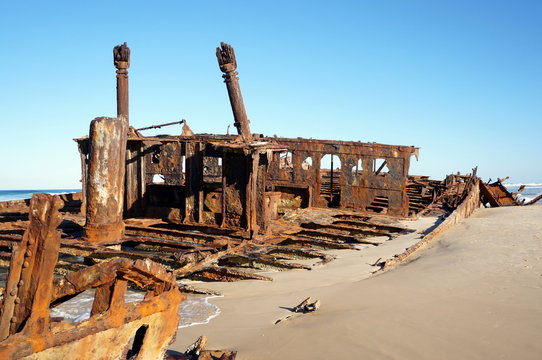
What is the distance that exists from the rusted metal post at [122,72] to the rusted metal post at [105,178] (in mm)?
7857

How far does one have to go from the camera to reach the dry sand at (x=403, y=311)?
4.09m

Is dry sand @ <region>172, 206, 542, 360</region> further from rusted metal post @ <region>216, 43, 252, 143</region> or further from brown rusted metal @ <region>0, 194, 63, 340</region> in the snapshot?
rusted metal post @ <region>216, 43, 252, 143</region>

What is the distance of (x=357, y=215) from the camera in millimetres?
15141

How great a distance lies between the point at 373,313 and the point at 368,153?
1175cm

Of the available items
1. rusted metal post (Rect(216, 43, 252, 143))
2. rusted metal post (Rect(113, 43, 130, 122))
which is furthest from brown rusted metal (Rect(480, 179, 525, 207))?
rusted metal post (Rect(113, 43, 130, 122))

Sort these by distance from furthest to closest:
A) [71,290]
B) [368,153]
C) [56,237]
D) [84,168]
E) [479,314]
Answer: [368,153] → [84,168] → [479,314] → [71,290] → [56,237]

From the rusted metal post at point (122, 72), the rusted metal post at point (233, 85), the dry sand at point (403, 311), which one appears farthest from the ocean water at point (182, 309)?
the rusted metal post at point (122, 72)

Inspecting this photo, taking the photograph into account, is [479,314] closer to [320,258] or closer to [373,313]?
[373,313]

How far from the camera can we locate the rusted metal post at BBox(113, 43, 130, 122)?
17047mm

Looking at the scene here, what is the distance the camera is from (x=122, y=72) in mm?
Answer: 17312

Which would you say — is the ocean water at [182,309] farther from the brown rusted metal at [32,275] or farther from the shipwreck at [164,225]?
the brown rusted metal at [32,275]

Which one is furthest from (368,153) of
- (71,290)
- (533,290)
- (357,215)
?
(71,290)

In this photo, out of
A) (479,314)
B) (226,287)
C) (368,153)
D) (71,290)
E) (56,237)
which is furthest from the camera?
(368,153)

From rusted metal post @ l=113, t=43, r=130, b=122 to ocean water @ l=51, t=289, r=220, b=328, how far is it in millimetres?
10682
